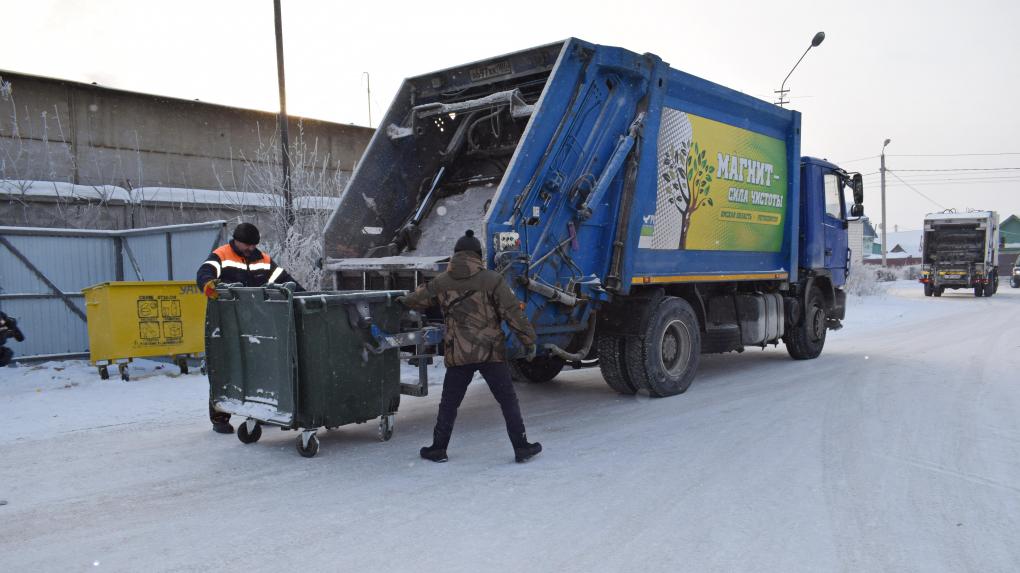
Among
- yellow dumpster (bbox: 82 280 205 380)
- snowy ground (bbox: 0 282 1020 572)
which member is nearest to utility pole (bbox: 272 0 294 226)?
yellow dumpster (bbox: 82 280 205 380)

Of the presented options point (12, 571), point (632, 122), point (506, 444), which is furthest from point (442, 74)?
point (12, 571)

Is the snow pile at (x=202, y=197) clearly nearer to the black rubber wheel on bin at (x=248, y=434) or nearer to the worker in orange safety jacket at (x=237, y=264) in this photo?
the worker in orange safety jacket at (x=237, y=264)

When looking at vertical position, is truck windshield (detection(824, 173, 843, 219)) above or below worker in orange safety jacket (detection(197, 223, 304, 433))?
above

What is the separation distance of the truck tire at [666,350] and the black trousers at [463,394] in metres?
2.33

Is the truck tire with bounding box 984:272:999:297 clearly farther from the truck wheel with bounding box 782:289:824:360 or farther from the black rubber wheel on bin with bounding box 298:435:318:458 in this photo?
the black rubber wheel on bin with bounding box 298:435:318:458

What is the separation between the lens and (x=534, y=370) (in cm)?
816

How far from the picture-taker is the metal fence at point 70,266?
31.1 feet

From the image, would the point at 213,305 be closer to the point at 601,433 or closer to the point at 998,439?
the point at 601,433

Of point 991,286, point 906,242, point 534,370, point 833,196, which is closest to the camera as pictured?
point 534,370

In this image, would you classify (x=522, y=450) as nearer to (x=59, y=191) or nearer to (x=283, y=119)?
(x=283, y=119)

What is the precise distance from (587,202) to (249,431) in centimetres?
315

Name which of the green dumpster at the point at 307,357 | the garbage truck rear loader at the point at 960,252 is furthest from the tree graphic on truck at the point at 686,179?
the garbage truck rear loader at the point at 960,252

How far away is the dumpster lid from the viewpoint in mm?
5797

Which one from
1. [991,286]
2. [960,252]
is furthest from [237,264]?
[991,286]
